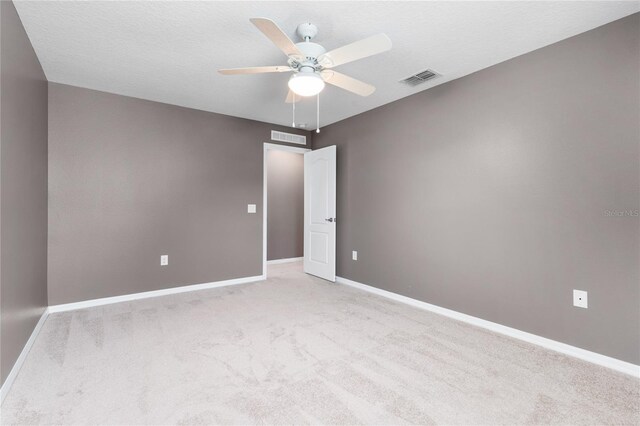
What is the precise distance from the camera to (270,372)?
2.00 m

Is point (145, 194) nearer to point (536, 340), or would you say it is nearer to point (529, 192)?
point (529, 192)

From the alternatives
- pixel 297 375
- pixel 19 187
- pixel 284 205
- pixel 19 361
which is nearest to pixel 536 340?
pixel 297 375

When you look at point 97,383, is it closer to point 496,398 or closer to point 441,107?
point 496,398

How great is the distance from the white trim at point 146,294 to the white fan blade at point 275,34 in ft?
10.6

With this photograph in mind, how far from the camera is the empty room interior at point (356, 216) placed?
71.5 inches

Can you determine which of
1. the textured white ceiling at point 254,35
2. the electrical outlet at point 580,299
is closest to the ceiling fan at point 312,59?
the textured white ceiling at point 254,35

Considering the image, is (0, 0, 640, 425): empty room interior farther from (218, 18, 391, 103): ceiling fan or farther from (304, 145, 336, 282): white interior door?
(304, 145, 336, 282): white interior door

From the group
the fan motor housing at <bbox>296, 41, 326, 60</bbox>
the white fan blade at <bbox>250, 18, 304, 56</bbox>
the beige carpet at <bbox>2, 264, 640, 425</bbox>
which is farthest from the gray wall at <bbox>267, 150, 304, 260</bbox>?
the white fan blade at <bbox>250, 18, 304, 56</bbox>

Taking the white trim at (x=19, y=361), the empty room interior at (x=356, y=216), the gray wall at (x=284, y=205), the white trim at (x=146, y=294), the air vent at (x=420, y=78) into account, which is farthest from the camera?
the gray wall at (x=284, y=205)

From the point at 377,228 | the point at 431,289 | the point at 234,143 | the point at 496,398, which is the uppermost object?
the point at 234,143

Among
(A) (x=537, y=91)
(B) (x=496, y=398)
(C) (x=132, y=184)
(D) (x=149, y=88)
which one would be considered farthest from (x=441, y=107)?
(C) (x=132, y=184)

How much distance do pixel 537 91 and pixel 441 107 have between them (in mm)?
875

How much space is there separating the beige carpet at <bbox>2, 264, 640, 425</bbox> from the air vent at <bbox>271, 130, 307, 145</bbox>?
2765 mm

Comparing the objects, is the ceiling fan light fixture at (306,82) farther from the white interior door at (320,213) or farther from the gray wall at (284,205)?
the gray wall at (284,205)
